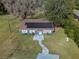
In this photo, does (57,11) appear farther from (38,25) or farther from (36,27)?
(36,27)

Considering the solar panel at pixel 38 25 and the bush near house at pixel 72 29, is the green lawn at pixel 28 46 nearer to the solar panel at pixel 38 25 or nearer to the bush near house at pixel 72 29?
the bush near house at pixel 72 29

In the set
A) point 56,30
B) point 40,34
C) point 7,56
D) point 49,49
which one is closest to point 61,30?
point 56,30

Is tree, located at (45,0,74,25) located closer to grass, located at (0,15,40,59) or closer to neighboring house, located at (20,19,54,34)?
neighboring house, located at (20,19,54,34)

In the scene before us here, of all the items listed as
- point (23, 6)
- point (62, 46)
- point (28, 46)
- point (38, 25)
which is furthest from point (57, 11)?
point (28, 46)

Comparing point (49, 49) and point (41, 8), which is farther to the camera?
point (41, 8)

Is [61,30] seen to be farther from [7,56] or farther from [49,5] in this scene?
[7,56]

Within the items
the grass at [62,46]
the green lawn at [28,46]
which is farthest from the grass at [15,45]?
the grass at [62,46]

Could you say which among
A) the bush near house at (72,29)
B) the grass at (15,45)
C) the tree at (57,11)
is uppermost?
the tree at (57,11)
